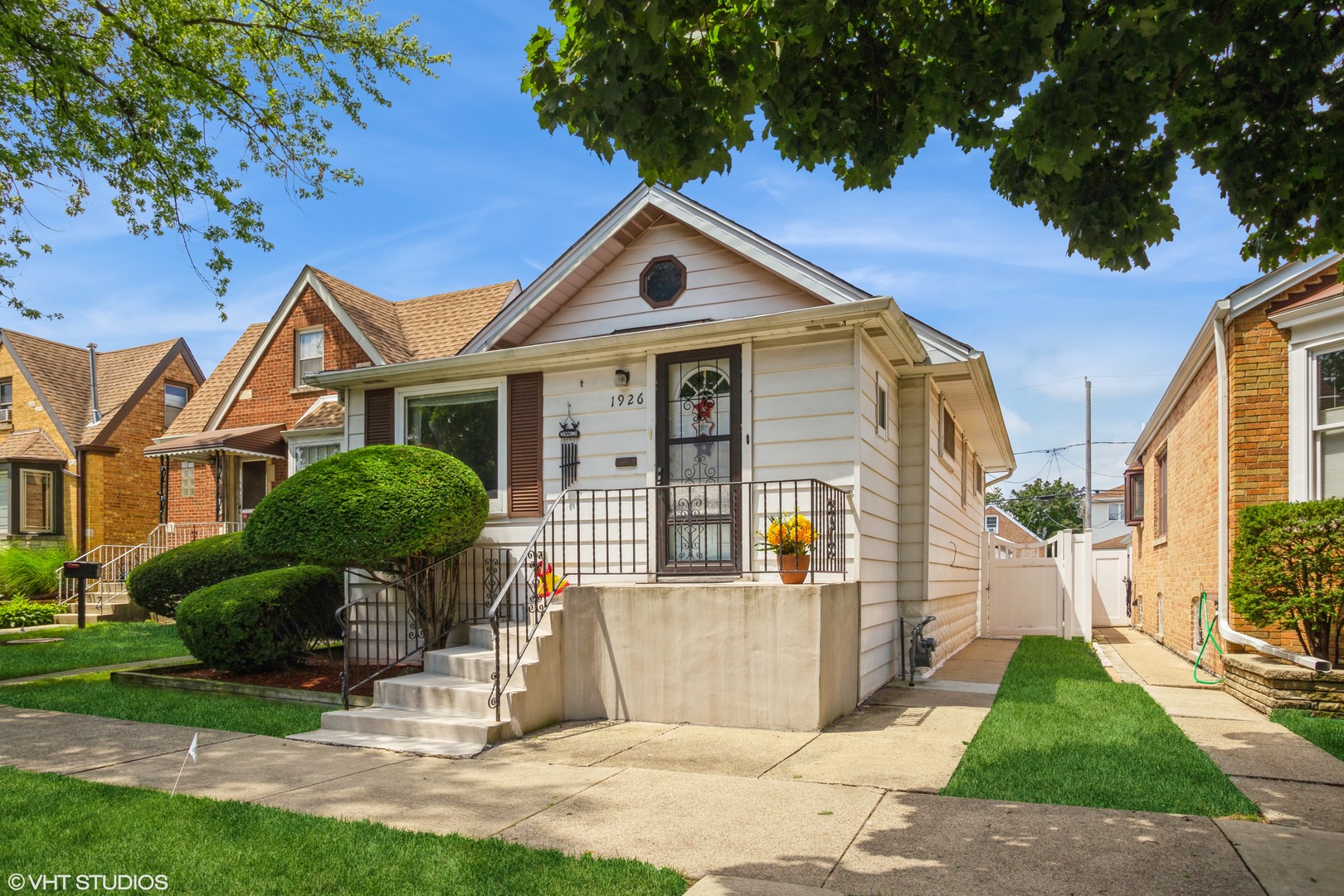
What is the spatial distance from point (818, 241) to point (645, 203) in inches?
100

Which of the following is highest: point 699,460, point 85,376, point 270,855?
point 85,376

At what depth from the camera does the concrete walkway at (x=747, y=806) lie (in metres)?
4.05

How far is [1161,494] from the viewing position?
16.1 m

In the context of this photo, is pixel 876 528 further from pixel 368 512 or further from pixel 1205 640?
pixel 368 512

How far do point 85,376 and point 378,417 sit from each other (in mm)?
19968

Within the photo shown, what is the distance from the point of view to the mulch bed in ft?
29.7

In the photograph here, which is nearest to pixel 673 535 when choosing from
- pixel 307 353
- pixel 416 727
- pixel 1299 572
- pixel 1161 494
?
pixel 416 727

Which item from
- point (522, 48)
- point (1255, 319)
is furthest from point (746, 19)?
point (1255, 319)

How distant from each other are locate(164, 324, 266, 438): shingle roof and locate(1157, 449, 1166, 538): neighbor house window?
17988mm

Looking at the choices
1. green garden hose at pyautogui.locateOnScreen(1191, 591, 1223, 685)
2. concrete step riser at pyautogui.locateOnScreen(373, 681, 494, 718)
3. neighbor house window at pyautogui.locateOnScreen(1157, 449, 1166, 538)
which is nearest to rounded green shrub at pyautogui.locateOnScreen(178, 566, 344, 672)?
→ concrete step riser at pyautogui.locateOnScreen(373, 681, 494, 718)

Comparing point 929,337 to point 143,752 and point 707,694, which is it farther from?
point 143,752

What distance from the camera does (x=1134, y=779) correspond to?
220 inches

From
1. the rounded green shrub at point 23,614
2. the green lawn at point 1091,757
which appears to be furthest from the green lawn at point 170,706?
the rounded green shrub at point 23,614

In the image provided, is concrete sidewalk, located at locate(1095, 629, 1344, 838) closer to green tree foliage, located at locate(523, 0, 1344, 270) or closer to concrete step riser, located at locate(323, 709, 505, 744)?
green tree foliage, located at locate(523, 0, 1344, 270)
